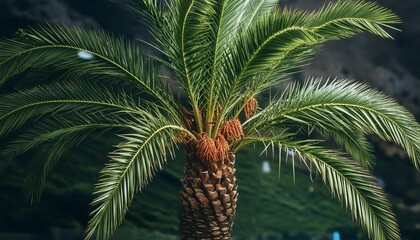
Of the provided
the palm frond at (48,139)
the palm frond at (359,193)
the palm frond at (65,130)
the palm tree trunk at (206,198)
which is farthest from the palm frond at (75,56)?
the palm frond at (359,193)

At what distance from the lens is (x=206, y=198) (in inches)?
344

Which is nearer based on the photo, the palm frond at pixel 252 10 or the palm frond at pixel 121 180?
the palm frond at pixel 121 180

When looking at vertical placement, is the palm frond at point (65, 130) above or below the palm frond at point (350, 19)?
below

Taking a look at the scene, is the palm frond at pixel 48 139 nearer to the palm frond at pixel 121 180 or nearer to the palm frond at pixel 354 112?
the palm frond at pixel 121 180

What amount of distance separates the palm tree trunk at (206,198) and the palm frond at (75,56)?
0.91m

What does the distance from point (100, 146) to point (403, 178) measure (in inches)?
280

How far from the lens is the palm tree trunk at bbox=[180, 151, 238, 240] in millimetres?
8711

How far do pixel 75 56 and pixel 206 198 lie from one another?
2383 mm

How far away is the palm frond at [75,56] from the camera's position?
8367 millimetres

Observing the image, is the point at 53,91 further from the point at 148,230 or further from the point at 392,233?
the point at 148,230

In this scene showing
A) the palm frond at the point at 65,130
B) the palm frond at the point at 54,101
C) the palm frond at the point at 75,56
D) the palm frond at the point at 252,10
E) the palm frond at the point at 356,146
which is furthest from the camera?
the palm frond at the point at 356,146

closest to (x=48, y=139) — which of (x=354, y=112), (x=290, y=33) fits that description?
(x=290, y=33)

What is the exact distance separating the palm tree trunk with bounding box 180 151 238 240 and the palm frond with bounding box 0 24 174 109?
0.91 metres

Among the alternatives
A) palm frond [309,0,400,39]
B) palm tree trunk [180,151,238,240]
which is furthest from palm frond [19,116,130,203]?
palm frond [309,0,400,39]
